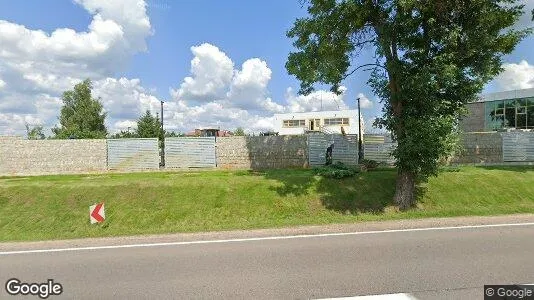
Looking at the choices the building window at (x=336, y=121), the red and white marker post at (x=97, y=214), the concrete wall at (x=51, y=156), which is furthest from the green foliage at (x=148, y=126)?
the building window at (x=336, y=121)

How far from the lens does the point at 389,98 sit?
526 inches

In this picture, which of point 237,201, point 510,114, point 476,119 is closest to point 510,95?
point 510,114

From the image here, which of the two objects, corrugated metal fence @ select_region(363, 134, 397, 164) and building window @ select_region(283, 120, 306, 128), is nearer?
corrugated metal fence @ select_region(363, 134, 397, 164)

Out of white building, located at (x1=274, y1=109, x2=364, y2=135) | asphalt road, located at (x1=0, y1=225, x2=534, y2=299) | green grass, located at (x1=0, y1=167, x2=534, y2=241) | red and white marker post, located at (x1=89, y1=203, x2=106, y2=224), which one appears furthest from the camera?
white building, located at (x1=274, y1=109, x2=364, y2=135)

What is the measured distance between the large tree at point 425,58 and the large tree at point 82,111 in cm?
3678

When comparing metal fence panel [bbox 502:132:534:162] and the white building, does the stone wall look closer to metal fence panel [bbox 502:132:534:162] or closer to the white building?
metal fence panel [bbox 502:132:534:162]

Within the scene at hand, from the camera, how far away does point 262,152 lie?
2269cm

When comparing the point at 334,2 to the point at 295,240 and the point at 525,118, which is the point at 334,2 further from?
the point at 525,118

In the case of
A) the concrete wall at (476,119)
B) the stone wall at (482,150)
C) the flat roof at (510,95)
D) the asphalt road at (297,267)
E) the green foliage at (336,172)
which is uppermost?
the flat roof at (510,95)

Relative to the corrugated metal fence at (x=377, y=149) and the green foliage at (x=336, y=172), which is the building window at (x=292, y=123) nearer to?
the corrugated metal fence at (x=377, y=149)

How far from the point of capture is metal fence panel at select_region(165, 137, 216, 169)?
74.6ft

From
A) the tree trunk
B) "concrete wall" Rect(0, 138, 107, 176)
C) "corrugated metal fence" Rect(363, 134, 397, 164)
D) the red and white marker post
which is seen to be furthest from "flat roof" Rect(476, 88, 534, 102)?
the red and white marker post

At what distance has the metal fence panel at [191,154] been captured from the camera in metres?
22.8

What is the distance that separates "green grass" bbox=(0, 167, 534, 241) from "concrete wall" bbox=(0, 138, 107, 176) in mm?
6538
